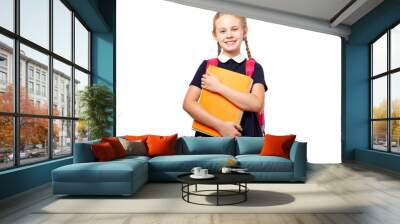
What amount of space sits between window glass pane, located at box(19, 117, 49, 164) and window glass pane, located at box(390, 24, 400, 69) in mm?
6850

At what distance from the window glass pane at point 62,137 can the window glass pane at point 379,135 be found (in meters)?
6.65

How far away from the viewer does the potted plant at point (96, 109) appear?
302 inches

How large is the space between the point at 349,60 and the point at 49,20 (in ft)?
22.5

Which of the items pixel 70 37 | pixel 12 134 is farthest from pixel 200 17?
pixel 12 134

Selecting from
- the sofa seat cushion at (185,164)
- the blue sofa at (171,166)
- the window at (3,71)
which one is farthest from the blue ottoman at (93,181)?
the window at (3,71)

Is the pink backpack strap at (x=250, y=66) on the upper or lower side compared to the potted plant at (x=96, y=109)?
upper

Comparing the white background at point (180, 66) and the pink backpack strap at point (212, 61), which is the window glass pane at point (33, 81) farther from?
the pink backpack strap at point (212, 61)

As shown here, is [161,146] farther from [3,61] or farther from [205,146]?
[3,61]

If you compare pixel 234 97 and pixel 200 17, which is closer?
pixel 234 97

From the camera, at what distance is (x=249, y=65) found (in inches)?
330

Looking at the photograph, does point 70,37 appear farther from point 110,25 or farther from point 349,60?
point 349,60

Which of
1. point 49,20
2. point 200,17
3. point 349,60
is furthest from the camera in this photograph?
point 349,60

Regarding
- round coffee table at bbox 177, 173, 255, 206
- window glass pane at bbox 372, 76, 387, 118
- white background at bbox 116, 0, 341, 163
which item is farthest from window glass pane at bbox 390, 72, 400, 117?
round coffee table at bbox 177, 173, 255, 206

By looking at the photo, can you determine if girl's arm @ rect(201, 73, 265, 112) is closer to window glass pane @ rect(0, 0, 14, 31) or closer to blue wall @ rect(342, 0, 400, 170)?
blue wall @ rect(342, 0, 400, 170)
